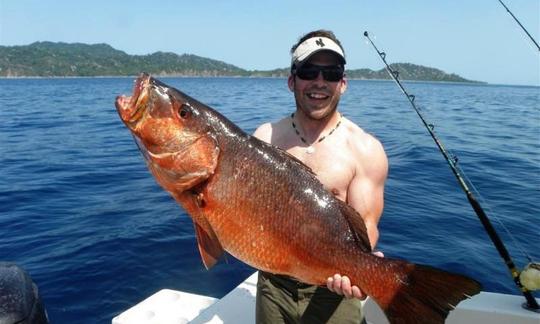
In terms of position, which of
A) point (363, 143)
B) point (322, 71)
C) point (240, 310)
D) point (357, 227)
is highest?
point (322, 71)

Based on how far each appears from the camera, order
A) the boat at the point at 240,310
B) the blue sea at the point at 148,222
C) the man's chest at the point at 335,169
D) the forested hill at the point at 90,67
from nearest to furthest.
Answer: the man's chest at the point at 335,169 → the boat at the point at 240,310 → the blue sea at the point at 148,222 → the forested hill at the point at 90,67

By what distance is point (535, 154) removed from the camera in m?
15.4

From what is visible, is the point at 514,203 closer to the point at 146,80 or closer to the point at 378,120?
the point at 146,80

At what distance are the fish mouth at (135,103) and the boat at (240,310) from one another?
228cm

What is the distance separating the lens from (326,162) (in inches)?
138

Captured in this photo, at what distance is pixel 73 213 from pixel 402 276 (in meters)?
8.44

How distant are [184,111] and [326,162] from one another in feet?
4.16

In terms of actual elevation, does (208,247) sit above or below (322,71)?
below

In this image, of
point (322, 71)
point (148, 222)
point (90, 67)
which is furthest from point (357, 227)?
point (90, 67)

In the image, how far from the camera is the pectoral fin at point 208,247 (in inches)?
109

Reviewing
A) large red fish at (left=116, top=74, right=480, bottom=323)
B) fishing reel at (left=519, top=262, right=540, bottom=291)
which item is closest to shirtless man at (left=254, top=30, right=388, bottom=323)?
large red fish at (left=116, top=74, right=480, bottom=323)

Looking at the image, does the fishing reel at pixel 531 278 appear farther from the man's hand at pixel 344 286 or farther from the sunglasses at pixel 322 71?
the sunglasses at pixel 322 71

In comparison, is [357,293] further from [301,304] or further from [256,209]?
[256,209]

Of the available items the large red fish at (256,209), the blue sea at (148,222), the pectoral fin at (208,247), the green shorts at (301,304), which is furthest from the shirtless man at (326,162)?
the blue sea at (148,222)
